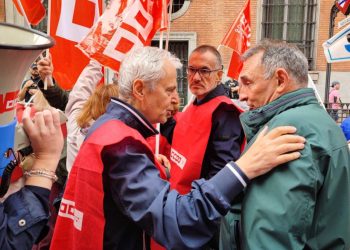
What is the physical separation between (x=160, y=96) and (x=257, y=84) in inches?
16.4

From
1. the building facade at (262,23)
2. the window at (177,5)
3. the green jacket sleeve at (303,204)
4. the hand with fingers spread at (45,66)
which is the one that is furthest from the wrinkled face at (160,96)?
the window at (177,5)

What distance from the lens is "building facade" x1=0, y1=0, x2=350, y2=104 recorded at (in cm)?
1563

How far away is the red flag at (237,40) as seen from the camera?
18.3ft

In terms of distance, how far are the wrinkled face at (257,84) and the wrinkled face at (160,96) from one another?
308 mm

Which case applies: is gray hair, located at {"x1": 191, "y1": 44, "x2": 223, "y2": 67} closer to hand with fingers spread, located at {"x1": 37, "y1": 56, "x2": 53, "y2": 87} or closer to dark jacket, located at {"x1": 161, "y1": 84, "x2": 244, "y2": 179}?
dark jacket, located at {"x1": 161, "y1": 84, "x2": 244, "y2": 179}

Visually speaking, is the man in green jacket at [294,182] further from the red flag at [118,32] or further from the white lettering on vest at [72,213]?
the red flag at [118,32]

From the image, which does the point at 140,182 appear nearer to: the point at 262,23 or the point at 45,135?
the point at 45,135

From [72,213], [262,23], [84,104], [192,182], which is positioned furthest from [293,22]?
[72,213]

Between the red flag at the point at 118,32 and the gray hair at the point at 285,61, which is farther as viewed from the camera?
the red flag at the point at 118,32

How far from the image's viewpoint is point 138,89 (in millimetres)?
1740

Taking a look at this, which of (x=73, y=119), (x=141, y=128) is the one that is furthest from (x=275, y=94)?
(x=73, y=119)

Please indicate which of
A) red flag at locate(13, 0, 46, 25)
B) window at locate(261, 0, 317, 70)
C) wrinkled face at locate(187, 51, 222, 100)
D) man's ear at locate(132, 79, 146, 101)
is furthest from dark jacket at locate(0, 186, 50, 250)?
window at locate(261, 0, 317, 70)

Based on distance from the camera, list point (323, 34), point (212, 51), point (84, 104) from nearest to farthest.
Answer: point (84, 104) < point (212, 51) < point (323, 34)

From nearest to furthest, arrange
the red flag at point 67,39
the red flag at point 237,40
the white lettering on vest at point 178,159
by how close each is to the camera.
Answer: the white lettering on vest at point 178,159 → the red flag at point 67,39 → the red flag at point 237,40
